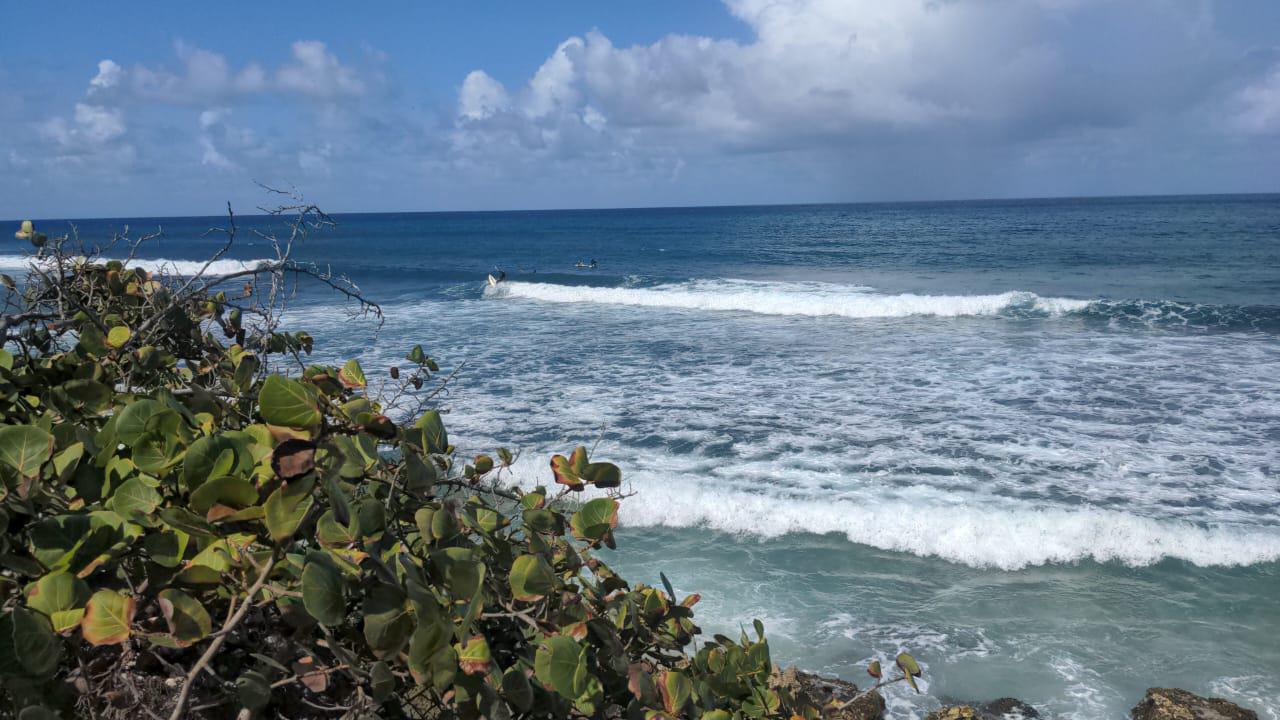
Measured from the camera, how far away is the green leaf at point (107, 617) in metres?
1.03

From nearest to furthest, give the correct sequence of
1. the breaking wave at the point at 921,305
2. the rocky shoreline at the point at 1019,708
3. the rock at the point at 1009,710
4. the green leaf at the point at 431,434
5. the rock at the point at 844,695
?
the green leaf at the point at 431,434 → the rock at the point at 844,695 → the rocky shoreline at the point at 1019,708 → the rock at the point at 1009,710 → the breaking wave at the point at 921,305

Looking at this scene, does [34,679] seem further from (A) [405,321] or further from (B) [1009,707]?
(A) [405,321]

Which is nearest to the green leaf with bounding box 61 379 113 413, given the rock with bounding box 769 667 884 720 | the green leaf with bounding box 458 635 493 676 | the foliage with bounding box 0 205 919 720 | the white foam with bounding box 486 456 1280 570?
the foliage with bounding box 0 205 919 720

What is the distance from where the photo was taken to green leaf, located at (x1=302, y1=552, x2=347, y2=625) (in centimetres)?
101

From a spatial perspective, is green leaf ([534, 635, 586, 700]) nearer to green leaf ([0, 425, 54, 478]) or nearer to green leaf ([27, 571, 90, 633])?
green leaf ([27, 571, 90, 633])

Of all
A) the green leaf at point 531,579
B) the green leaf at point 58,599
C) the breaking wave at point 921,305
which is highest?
the green leaf at point 58,599

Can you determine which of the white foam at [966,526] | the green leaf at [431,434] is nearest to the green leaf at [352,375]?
the green leaf at [431,434]

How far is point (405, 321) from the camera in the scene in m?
21.5

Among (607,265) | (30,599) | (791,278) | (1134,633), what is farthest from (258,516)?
(607,265)

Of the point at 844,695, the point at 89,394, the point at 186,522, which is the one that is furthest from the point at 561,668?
the point at 844,695

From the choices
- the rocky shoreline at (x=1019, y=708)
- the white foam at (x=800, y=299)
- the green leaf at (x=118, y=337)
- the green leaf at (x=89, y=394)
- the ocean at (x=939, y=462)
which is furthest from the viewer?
the white foam at (x=800, y=299)

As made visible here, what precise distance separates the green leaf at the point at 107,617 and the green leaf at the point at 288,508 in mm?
205

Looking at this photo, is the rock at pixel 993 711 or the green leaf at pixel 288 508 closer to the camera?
the green leaf at pixel 288 508

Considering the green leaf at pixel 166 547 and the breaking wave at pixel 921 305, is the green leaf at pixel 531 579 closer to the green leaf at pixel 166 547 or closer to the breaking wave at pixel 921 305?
the green leaf at pixel 166 547
